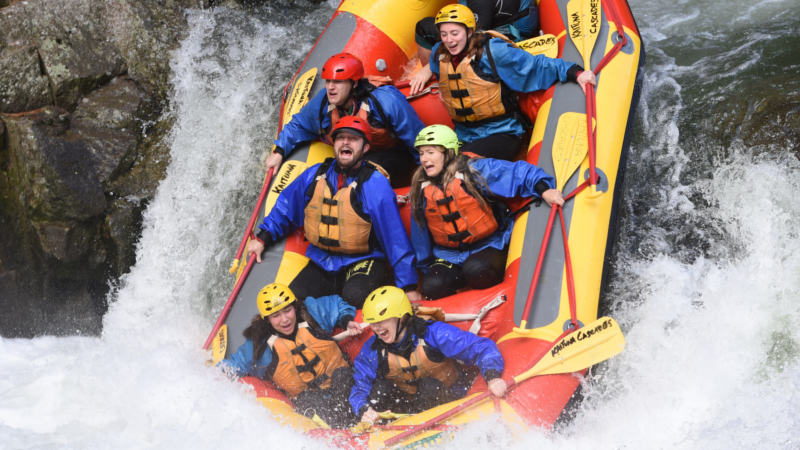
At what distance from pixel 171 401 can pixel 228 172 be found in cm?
219

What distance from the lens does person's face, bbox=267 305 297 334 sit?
11.1 feet

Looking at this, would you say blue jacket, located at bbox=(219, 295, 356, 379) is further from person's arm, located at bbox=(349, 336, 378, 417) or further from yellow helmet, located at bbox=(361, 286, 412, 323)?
yellow helmet, located at bbox=(361, 286, 412, 323)

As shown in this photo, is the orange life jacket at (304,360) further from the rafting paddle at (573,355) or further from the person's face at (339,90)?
the person's face at (339,90)

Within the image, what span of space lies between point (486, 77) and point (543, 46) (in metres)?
0.54

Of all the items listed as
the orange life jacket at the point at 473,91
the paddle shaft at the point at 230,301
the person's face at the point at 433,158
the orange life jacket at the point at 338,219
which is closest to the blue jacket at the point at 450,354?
the orange life jacket at the point at 338,219

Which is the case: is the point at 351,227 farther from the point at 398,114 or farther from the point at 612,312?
the point at 612,312

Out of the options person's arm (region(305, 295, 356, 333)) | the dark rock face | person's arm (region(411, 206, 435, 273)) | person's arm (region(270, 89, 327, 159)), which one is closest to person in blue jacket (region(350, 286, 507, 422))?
person's arm (region(305, 295, 356, 333))

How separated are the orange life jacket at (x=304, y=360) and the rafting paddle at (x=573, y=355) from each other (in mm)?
528

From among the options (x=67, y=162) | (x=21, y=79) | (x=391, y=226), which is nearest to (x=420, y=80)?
(x=391, y=226)

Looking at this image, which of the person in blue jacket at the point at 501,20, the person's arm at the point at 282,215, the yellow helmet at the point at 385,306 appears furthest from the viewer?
the person in blue jacket at the point at 501,20

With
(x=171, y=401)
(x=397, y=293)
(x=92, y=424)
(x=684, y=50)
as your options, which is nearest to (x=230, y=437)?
(x=171, y=401)

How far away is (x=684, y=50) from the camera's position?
219 inches

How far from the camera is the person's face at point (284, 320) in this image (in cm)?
338

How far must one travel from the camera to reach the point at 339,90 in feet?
13.1
